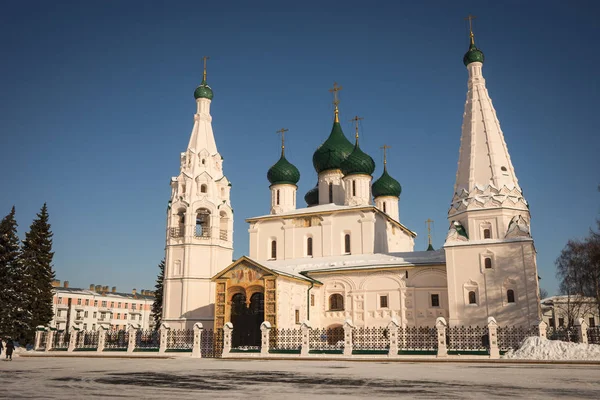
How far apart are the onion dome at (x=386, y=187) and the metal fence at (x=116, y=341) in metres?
18.4

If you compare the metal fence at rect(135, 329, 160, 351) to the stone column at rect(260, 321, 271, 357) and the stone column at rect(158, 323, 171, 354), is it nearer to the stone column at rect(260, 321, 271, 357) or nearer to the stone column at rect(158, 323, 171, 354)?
the stone column at rect(158, 323, 171, 354)

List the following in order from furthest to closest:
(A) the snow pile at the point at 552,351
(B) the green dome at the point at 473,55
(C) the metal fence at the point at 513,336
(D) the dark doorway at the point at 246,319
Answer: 1. (B) the green dome at the point at 473,55
2. (D) the dark doorway at the point at 246,319
3. (C) the metal fence at the point at 513,336
4. (A) the snow pile at the point at 552,351

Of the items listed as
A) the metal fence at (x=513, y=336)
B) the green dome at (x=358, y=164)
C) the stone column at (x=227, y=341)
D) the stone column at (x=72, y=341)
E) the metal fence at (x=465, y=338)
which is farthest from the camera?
the green dome at (x=358, y=164)

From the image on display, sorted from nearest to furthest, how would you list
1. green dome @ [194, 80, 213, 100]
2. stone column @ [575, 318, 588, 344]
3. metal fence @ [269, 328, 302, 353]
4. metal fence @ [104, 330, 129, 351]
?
stone column @ [575, 318, 588, 344] < metal fence @ [269, 328, 302, 353] < metal fence @ [104, 330, 129, 351] < green dome @ [194, 80, 213, 100]

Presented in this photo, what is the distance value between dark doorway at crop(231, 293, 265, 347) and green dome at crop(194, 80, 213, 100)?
11.7 meters

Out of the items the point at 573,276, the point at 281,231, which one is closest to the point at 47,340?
the point at 281,231

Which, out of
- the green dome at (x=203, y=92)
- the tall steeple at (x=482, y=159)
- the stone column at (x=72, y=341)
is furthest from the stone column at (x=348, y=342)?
the green dome at (x=203, y=92)

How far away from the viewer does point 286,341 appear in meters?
21.2

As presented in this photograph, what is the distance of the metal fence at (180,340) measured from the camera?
22245 mm

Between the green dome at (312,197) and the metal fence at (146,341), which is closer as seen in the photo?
the metal fence at (146,341)

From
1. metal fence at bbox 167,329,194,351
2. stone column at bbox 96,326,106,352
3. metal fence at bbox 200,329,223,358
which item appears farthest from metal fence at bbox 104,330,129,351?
metal fence at bbox 200,329,223,358

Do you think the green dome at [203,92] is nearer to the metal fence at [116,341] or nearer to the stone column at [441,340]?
Answer: the metal fence at [116,341]

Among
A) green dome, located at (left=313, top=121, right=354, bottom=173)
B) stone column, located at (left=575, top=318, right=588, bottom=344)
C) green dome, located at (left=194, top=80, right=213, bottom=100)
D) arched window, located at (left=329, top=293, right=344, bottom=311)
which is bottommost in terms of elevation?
stone column, located at (left=575, top=318, right=588, bottom=344)

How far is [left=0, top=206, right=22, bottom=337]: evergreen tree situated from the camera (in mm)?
22641
